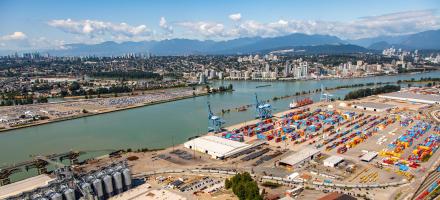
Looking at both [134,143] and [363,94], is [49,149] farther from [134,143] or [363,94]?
[363,94]

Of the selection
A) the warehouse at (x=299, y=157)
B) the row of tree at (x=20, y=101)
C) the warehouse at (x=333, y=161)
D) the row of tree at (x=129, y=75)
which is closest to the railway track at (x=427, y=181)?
the warehouse at (x=333, y=161)

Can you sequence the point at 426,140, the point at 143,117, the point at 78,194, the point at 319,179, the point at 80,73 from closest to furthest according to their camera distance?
1. the point at 78,194
2. the point at 319,179
3. the point at 426,140
4. the point at 143,117
5. the point at 80,73

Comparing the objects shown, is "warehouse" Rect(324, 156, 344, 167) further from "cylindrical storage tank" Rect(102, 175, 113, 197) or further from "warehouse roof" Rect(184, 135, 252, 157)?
"cylindrical storage tank" Rect(102, 175, 113, 197)

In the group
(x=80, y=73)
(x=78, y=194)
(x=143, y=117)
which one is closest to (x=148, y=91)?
(x=143, y=117)

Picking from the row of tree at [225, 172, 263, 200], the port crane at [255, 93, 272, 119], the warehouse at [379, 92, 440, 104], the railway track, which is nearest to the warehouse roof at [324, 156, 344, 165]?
the railway track

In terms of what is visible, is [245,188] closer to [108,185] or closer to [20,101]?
[108,185]

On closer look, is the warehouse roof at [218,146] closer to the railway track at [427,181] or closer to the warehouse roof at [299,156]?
the warehouse roof at [299,156]

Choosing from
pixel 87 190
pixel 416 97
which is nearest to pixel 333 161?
pixel 87 190
